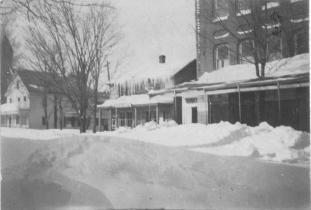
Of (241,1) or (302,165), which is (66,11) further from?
(302,165)

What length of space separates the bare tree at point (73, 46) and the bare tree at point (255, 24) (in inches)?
105

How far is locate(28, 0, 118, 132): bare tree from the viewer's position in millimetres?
5779

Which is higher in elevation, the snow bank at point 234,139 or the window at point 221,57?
the window at point 221,57

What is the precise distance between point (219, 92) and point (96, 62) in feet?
8.11

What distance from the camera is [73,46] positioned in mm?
6348

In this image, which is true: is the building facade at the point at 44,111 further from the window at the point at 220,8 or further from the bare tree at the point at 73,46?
the window at the point at 220,8

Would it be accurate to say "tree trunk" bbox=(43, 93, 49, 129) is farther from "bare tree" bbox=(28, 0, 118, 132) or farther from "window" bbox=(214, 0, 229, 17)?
"window" bbox=(214, 0, 229, 17)

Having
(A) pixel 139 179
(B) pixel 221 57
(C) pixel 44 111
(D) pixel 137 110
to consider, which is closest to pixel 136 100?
(D) pixel 137 110

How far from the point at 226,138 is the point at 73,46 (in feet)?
11.4

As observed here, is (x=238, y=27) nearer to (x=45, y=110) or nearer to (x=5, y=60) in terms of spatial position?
(x=45, y=110)

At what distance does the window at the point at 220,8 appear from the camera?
783 centimetres

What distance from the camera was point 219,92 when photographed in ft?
21.0

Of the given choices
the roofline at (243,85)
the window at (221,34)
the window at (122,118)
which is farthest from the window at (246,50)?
the window at (122,118)

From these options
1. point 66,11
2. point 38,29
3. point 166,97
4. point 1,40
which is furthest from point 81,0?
point 166,97
